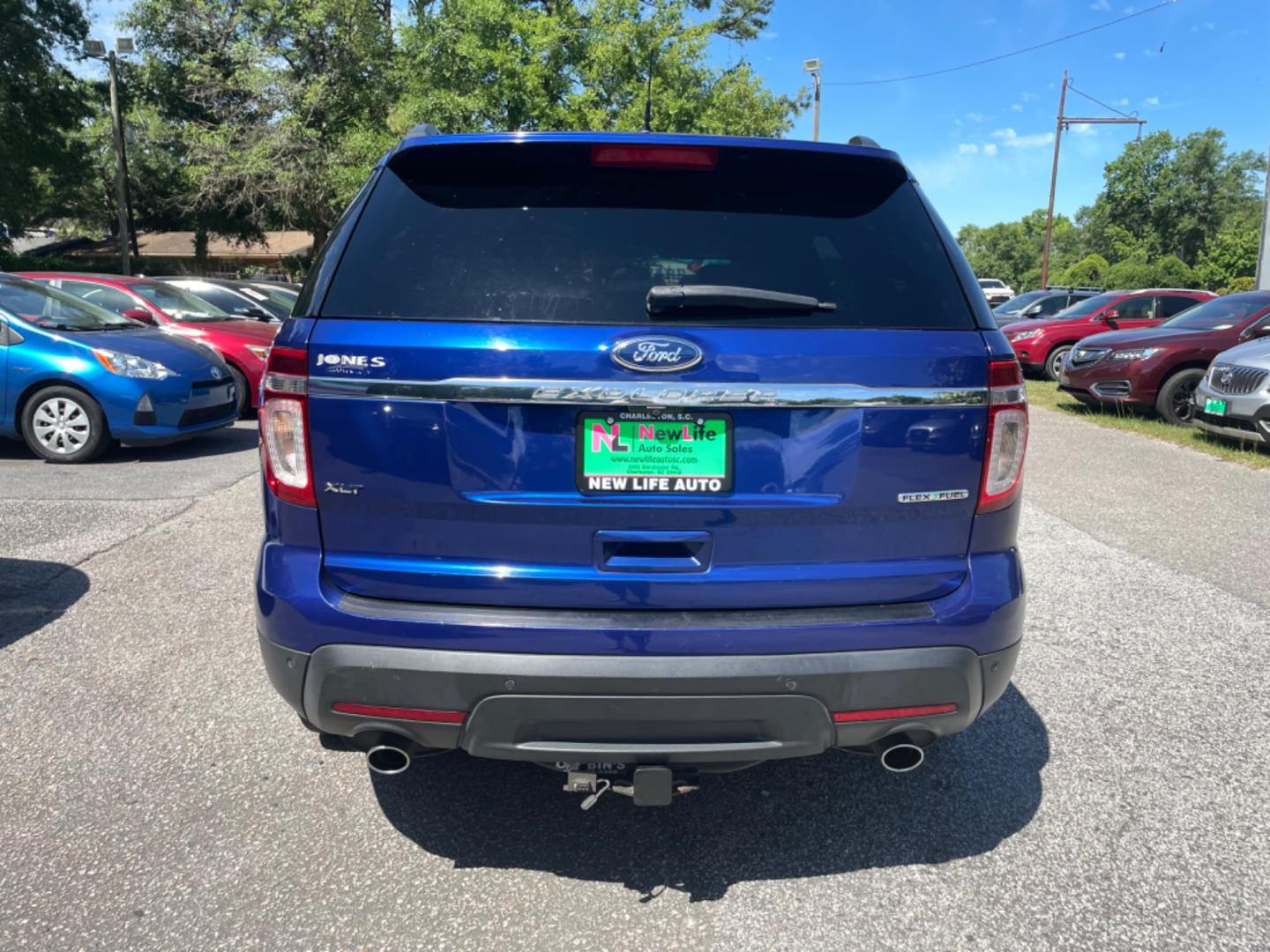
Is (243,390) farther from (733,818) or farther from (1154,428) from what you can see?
(1154,428)

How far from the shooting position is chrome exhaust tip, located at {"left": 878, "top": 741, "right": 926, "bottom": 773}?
230 centimetres

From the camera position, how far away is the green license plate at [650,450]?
2.05 m

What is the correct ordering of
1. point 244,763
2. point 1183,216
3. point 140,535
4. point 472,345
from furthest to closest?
1. point 1183,216
2. point 140,535
3. point 244,763
4. point 472,345

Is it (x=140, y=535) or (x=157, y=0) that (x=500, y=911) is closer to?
(x=140, y=535)

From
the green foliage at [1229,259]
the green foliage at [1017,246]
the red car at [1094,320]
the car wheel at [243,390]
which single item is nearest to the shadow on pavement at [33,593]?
the car wheel at [243,390]

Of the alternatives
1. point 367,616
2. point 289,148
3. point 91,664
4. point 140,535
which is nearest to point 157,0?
point 289,148

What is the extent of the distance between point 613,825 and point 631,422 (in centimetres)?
138

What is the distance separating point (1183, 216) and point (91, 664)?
8094 cm

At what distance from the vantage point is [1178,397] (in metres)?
10.6

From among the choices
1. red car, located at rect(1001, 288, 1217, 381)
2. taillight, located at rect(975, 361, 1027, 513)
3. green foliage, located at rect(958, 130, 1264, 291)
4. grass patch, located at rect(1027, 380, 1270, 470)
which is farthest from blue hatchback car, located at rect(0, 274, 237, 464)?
green foliage, located at rect(958, 130, 1264, 291)

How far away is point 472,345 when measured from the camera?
2041mm

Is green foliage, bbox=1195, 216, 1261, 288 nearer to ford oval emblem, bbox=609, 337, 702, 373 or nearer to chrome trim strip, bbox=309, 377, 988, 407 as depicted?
chrome trim strip, bbox=309, 377, 988, 407

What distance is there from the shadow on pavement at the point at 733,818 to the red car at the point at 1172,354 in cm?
904

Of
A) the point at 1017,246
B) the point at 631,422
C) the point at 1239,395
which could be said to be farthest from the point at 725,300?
the point at 1017,246
